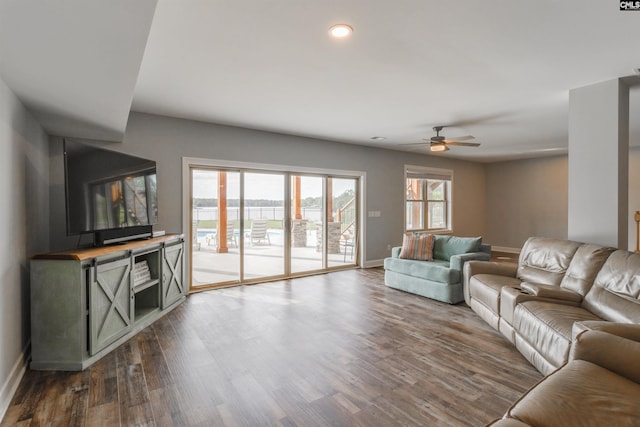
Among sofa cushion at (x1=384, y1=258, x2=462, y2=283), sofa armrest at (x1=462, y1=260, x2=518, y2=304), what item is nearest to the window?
sofa cushion at (x1=384, y1=258, x2=462, y2=283)

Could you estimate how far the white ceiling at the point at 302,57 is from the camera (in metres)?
1.89

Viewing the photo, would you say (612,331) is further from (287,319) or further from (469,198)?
(469,198)

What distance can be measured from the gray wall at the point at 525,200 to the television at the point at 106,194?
9.09 meters

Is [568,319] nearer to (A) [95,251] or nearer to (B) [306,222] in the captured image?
(A) [95,251]

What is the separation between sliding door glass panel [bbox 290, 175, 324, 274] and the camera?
5871 millimetres

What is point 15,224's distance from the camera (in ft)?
8.37

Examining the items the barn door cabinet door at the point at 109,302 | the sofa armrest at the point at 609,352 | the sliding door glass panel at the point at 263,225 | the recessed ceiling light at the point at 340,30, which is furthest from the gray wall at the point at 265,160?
the sofa armrest at the point at 609,352

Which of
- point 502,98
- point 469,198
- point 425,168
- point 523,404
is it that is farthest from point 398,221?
point 523,404

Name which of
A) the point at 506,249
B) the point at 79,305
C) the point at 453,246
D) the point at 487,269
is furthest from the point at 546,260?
the point at 506,249

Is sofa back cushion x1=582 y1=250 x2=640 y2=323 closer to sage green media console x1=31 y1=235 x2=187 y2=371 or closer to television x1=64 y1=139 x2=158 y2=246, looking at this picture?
sage green media console x1=31 y1=235 x2=187 y2=371

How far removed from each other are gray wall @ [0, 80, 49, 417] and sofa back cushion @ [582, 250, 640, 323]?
14.4 ft

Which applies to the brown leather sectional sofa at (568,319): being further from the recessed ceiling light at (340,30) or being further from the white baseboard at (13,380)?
the white baseboard at (13,380)

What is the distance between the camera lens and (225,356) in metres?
2.82

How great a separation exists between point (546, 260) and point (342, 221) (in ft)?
12.2
